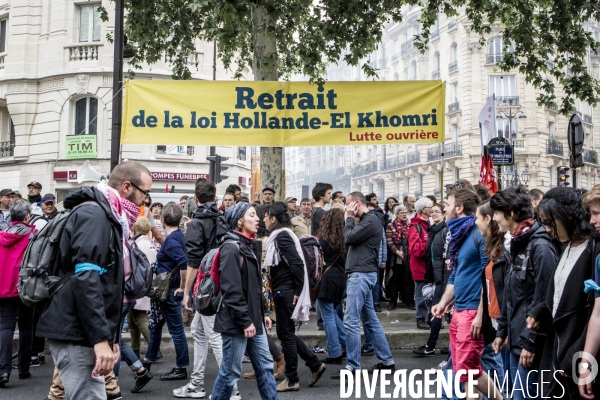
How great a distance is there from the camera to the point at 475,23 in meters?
12.3

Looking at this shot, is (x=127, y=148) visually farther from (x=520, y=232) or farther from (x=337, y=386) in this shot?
(x=520, y=232)

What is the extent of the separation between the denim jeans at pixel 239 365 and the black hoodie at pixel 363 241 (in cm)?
212

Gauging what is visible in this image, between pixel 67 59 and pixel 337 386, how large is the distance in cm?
2169

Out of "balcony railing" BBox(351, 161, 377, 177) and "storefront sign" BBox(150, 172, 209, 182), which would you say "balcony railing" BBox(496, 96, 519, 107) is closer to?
"balcony railing" BBox(351, 161, 377, 177)

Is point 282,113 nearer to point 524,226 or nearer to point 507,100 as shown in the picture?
point 524,226

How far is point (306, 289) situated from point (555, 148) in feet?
155

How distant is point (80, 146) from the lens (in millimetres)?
24188

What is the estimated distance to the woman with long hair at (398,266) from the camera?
10483 mm

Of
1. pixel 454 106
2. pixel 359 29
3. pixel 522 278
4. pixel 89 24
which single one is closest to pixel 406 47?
pixel 454 106

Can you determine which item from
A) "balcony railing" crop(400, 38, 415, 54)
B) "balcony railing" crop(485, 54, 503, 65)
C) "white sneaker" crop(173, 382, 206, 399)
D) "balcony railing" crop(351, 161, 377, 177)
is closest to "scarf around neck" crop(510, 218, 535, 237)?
"white sneaker" crop(173, 382, 206, 399)

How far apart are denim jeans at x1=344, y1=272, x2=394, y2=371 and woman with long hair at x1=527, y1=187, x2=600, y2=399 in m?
3.16

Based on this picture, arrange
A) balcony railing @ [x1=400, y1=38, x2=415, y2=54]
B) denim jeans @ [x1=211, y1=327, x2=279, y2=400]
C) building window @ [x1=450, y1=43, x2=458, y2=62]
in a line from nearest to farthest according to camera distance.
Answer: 1. denim jeans @ [x1=211, y1=327, x2=279, y2=400]
2. building window @ [x1=450, y1=43, x2=458, y2=62]
3. balcony railing @ [x1=400, y1=38, x2=415, y2=54]

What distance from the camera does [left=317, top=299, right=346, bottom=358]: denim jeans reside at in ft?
24.3

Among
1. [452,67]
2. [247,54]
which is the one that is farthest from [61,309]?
[452,67]
